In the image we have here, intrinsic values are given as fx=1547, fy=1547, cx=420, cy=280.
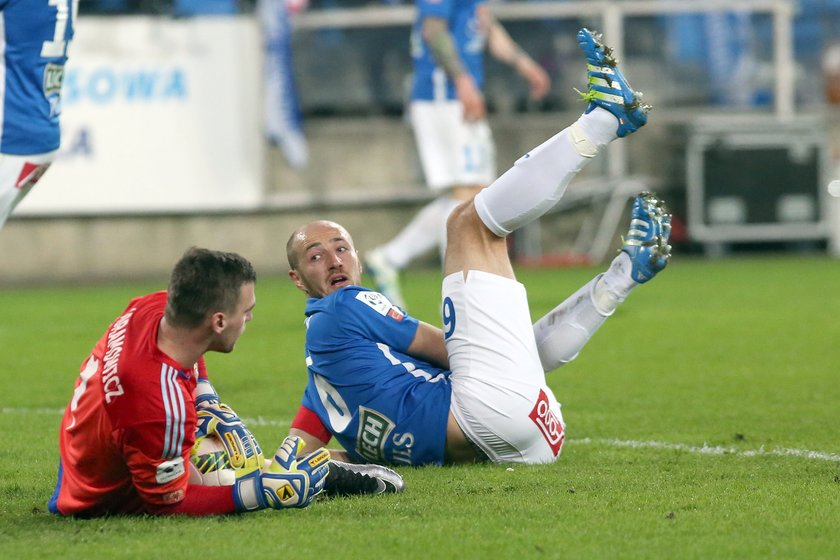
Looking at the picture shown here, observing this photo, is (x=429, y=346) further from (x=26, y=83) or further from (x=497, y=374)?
(x=26, y=83)

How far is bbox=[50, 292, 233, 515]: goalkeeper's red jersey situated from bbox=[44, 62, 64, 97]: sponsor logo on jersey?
183cm

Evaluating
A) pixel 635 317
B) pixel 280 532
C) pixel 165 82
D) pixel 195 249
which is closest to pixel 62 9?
pixel 195 249

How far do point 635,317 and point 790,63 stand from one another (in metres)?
8.51

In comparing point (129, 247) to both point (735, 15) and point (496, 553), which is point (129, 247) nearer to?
point (735, 15)

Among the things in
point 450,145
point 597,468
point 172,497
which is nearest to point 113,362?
point 172,497

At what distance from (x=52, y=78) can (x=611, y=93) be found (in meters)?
2.19

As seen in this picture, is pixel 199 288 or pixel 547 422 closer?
pixel 199 288

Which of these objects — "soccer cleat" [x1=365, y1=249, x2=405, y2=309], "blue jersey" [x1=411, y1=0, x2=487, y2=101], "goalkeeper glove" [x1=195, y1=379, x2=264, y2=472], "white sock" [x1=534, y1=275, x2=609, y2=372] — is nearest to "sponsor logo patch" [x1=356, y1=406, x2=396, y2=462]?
"goalkeeper glove" [x1=195, y1=379, x2=264, y2=472]

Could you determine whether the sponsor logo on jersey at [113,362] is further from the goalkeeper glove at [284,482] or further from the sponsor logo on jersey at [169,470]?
the goalkeeper glove at [284,482]

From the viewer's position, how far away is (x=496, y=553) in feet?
12.6

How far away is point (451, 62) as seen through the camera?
34.3 ft

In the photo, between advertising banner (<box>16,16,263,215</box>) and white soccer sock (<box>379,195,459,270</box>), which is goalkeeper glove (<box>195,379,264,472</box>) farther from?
advertising banner (<box>16,16,263,215</box>)

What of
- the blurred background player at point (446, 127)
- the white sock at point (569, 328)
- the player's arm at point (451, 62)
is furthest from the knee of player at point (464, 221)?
the blurred background player at point (446, 127)

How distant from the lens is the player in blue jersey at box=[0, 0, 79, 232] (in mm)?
5852
